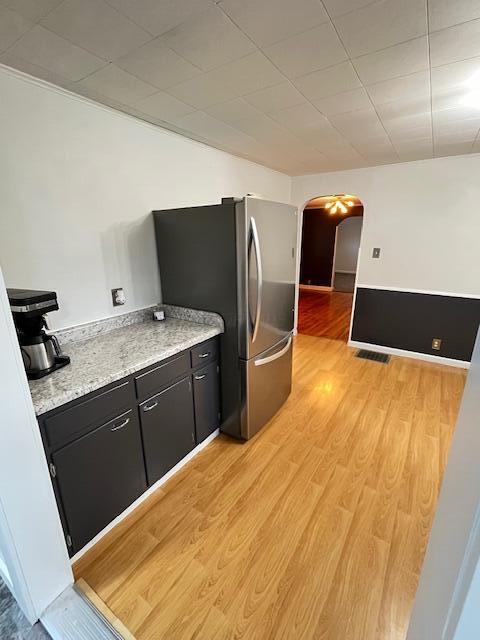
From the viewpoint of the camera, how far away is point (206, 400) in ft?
6.84

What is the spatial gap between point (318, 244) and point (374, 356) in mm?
5053

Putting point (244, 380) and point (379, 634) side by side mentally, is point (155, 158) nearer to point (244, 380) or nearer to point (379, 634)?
point (244, 380)

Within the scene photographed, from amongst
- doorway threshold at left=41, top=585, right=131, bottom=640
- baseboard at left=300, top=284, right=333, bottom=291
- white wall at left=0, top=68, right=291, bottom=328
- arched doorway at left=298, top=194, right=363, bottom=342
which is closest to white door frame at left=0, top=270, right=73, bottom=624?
doorway threshold at left=41, top=585, right=131, bottom=640

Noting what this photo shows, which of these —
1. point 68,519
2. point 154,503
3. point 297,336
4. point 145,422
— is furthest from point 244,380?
point 297,336

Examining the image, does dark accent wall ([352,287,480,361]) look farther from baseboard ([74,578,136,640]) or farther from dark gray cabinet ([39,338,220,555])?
baseboard ([74,578,136,640])

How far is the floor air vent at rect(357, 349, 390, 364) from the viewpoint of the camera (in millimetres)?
3621

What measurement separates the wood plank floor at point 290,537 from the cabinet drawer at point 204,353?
72 centimetres

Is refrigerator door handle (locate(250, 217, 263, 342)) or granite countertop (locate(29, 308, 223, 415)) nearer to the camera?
granite countertop (locate(29, 308, 223, 415))

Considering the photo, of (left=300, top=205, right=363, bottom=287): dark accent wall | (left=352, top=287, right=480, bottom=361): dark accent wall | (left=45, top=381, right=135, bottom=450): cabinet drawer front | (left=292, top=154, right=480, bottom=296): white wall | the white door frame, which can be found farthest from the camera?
(left=300, top=205, right=363, bottom=287): dark accent wall

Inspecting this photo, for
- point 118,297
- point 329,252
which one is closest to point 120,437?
point 118,297

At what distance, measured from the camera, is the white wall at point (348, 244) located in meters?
8.30

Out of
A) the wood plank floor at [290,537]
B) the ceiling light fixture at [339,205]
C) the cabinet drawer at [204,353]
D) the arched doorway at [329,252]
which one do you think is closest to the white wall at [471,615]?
the wood plank floor at [290,537]

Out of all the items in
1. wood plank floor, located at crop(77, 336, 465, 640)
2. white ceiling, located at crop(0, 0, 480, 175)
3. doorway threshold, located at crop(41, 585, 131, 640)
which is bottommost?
wood plank floor, located at crop(77, 336, 465, 640)

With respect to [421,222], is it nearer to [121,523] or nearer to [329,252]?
[121,523]
